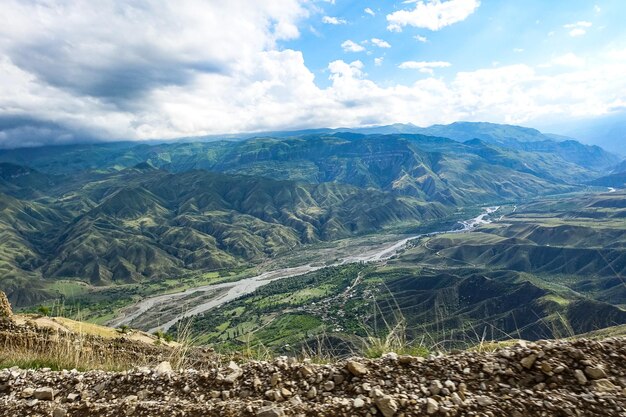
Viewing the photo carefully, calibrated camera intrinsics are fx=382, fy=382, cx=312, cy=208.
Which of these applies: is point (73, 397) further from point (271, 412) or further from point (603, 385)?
point (603, 385)

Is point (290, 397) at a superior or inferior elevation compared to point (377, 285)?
superior

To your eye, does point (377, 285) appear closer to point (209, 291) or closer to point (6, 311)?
point (209, 291)

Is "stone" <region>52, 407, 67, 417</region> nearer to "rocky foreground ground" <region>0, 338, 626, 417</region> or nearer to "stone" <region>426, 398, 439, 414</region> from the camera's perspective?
"rocky foreground ground" <region>0, 338, 626, 417</region>

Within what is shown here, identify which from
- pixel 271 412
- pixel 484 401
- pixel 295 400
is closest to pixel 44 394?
pixel 271 412

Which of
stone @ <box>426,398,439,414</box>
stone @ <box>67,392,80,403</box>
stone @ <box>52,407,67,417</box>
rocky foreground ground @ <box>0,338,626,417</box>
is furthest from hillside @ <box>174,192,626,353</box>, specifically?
stone @ <box>426,398,439,414</box>

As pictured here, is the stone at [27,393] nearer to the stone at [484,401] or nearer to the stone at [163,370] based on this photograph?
the stone at [163,370]

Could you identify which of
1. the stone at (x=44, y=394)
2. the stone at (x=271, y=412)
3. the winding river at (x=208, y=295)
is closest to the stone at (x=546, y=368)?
the stone at (x=271, y=412)

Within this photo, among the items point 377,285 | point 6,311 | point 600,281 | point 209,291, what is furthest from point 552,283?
point 6,311
